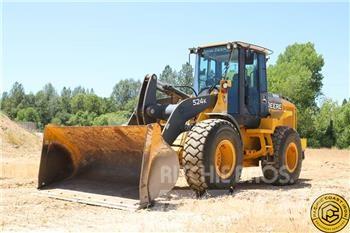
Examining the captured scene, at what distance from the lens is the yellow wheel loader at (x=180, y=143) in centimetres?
653

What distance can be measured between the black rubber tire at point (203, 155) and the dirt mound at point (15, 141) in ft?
39.5

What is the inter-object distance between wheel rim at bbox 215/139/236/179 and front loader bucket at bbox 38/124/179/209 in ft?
4.41

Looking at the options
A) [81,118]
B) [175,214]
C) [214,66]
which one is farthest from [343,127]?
[81,118]

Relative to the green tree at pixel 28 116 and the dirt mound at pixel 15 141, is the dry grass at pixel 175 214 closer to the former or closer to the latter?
the dirt mound at pixel 15 141

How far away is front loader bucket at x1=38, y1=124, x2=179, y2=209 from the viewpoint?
6.34 metres

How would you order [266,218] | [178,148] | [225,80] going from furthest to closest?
[225,80]
[178,148]
[266,218]

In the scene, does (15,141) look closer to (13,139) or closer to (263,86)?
(13,139)

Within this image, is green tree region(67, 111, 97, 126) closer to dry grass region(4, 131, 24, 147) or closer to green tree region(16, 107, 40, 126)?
green tree region(16, 107, 40, 126)

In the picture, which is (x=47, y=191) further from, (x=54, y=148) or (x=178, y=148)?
(x=178, y=148)

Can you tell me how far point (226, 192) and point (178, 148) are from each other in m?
1.07

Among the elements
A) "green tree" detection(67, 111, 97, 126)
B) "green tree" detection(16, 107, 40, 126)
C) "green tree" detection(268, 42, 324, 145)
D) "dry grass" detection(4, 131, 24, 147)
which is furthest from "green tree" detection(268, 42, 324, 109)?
"green tree" detection(16, 107, 40, 126)

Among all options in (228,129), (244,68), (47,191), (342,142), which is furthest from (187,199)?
(342,142)

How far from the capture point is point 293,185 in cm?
1009

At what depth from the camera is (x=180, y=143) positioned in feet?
25.1
